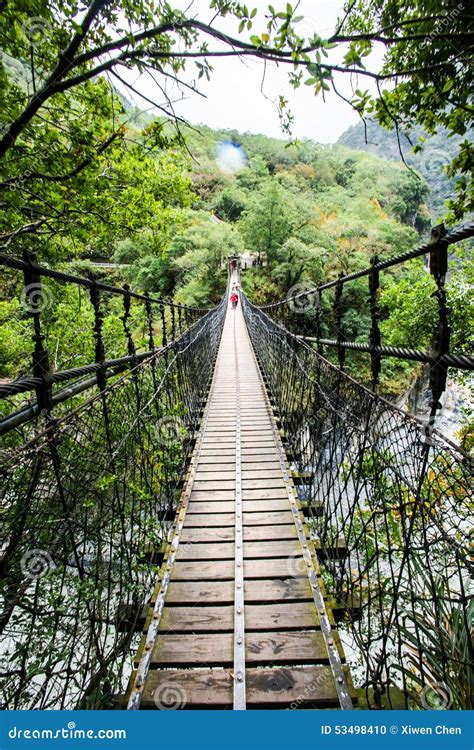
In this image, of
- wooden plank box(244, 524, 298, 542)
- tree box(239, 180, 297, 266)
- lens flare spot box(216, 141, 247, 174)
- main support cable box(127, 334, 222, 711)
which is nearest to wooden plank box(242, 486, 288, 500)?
wooden plank box(244, 524, 298, 542)

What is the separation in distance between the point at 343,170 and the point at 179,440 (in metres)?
44.5

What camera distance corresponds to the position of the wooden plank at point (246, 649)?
1284 millimetres

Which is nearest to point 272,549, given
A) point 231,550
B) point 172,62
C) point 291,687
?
point 231,550

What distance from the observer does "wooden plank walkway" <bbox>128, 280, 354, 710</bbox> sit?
1.19 meters

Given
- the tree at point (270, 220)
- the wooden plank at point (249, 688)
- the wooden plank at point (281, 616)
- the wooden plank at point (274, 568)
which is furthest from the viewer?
the tree at point (270, 220)

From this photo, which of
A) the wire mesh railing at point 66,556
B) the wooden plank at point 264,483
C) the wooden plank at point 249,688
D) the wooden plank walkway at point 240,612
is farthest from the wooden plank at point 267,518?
the wooden plank at point 249,688

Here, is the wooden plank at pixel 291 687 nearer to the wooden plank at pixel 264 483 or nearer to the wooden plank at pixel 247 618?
the wooden plank at pixel 247 618

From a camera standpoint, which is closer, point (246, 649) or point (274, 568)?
point (246, 649)

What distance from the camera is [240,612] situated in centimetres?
146

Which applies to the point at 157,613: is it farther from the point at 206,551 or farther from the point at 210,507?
the point at 210,507

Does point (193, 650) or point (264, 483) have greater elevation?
point (264, 483)

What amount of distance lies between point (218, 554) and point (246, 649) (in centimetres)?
53

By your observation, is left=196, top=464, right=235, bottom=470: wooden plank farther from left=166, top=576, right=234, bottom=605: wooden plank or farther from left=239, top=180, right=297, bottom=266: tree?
left=239, top=180, right=297, bottom=266: tree

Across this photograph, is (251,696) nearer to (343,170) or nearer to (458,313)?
(458,313)
